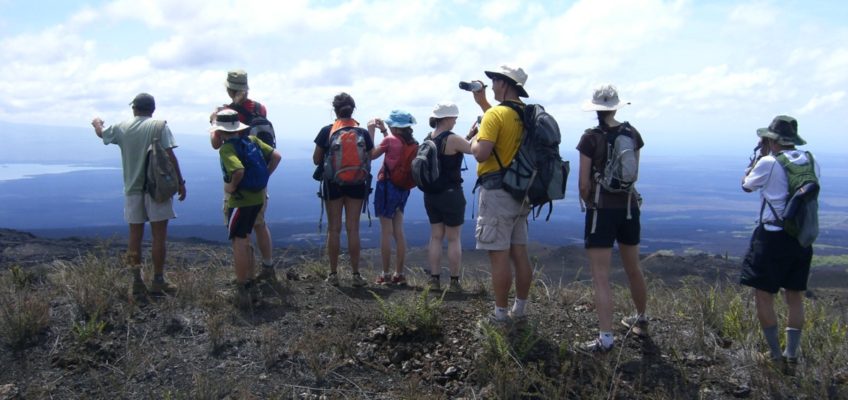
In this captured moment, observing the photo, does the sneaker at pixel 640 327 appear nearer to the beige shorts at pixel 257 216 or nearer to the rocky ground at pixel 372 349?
the rocky ground at pixel 372 349

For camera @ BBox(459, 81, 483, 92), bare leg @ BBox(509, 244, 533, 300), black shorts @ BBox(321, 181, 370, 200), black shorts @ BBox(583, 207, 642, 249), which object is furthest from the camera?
black shorts @ BBox(321, 181, 370, 200)

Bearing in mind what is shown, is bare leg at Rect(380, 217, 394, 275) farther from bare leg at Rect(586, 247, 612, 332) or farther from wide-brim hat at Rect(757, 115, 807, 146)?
wide-brim hat at Rect(757, 115, 807, 146)

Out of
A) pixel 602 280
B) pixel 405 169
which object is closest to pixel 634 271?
pixel 602 280

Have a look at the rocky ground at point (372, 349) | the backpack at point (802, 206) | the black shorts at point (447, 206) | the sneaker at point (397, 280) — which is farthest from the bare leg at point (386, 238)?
the backpack at point (802, 206)

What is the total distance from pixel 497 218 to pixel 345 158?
200 cm

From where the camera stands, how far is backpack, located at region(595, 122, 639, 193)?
4391 mm

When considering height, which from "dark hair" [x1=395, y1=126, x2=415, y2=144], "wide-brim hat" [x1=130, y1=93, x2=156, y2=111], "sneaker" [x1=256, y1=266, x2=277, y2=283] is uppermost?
"wide-brim hat" [x1=130, y1=93, x2=156, y2=111]

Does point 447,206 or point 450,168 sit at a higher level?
point 450,168

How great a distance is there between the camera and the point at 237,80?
238 inches

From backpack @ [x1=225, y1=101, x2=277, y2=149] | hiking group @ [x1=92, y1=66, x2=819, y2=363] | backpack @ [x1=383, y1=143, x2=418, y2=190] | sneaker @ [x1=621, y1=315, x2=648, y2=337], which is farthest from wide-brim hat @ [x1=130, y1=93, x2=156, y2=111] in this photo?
sneaker @ [x1=621, y1=315, x2=648, y2=337]

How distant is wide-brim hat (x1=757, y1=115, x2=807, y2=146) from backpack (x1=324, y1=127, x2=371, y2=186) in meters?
3.56

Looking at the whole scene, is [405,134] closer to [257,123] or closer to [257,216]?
[257,123]

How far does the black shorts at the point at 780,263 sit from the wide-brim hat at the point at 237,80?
4.64 metres

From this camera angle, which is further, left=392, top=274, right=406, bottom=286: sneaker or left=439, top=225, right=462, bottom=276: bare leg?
left=392, top=274, right=406, bottom=286: sneaker
